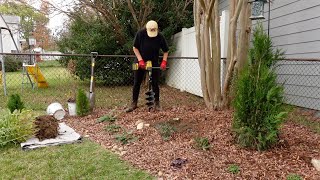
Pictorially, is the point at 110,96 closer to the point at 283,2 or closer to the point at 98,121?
the point at 98,121

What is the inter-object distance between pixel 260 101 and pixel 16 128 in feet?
9.76

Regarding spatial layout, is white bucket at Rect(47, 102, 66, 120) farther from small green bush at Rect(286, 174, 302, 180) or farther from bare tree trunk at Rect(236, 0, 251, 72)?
small green bush at Rect(286, 174, 302, 180)

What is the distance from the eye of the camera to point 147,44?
222 inches

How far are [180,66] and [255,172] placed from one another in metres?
6.64

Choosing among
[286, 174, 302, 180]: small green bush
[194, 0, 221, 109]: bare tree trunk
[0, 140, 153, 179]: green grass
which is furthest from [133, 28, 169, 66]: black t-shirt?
[286, 174, 302, 180]: small green bush

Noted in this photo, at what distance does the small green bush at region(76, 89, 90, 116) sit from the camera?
5603 millimetres

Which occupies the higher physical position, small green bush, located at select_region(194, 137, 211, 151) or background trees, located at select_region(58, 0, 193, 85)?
background trees, located at select_region(58, 0, 193, 85)

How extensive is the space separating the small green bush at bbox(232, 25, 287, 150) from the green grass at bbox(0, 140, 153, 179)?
4.02 ft

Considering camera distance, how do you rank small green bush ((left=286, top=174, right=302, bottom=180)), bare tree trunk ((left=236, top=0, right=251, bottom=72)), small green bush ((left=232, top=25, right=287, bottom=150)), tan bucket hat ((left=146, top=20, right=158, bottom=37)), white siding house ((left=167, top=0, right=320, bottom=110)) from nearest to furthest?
small green bush ((left=286, top=174, right=302, bottom=180)), small green bush ((left=232, top=25, right=287, bottom=150)), bare tree trunk ((left=236, top=0, right=251, bottom=72)), white siding house ((left=167, top=0, right=320, bottom=110)), tan bucket hat ((left=146, top=20, right=158, bottom=37))

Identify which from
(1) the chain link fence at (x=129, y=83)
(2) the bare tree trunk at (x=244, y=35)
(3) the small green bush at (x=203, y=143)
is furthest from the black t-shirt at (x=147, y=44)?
(3) the small green bush at (x=203, y=143)

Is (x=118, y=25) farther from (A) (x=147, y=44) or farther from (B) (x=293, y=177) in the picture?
(B) (x=293, y=177)

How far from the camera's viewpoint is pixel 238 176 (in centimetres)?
286

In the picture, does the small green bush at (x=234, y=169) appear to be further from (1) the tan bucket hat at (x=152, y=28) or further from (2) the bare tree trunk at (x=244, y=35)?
(1) the tan bucket hat at (x=152, y=28)

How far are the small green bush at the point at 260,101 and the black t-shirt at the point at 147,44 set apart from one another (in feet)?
8.25
